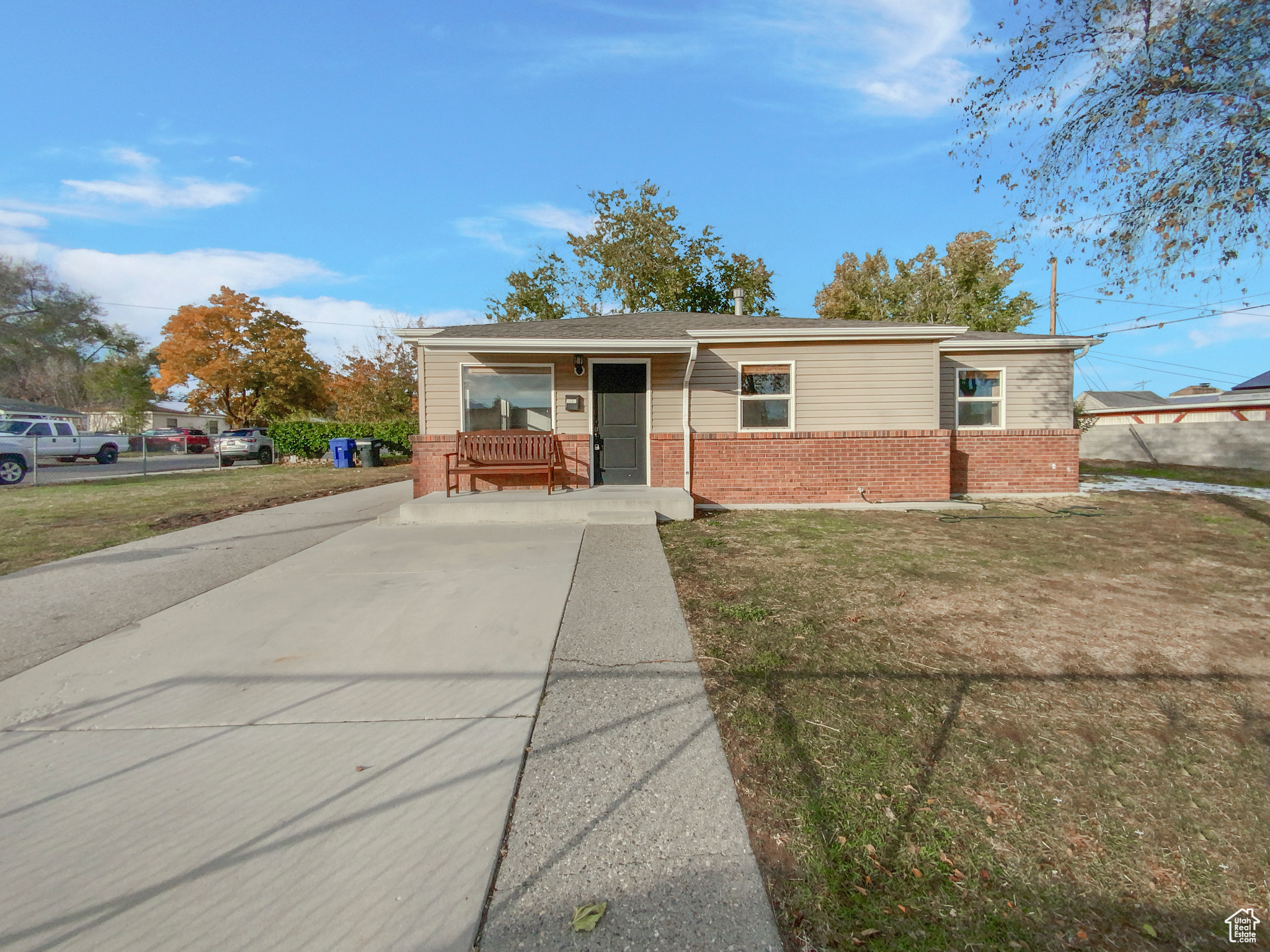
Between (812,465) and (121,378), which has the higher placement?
(121,378)

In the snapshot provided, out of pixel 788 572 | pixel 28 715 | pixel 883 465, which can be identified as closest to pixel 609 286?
pixel 883 465

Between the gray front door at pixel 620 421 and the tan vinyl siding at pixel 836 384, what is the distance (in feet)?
2.98

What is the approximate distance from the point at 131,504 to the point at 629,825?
12.5 meters

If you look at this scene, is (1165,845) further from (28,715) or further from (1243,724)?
(28,715)

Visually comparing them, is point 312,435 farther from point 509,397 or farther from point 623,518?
point 623,518

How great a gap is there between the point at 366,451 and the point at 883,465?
56.2 feet

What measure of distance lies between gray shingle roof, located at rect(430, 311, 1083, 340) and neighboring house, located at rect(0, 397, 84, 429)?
82.3 ft

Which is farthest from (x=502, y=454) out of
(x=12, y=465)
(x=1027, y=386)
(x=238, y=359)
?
(x=238, y=359)

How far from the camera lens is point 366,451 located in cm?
2022

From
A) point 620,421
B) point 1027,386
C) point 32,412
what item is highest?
point 32,412

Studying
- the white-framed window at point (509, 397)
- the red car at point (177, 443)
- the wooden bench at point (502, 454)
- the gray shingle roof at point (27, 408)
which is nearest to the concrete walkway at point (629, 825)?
the wooden bench at point (502, 454)

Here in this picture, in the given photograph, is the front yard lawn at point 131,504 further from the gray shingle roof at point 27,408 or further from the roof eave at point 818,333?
the gray shingle roof at point 27,408

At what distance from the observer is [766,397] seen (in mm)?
9641

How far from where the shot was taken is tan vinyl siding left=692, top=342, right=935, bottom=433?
9.55m
